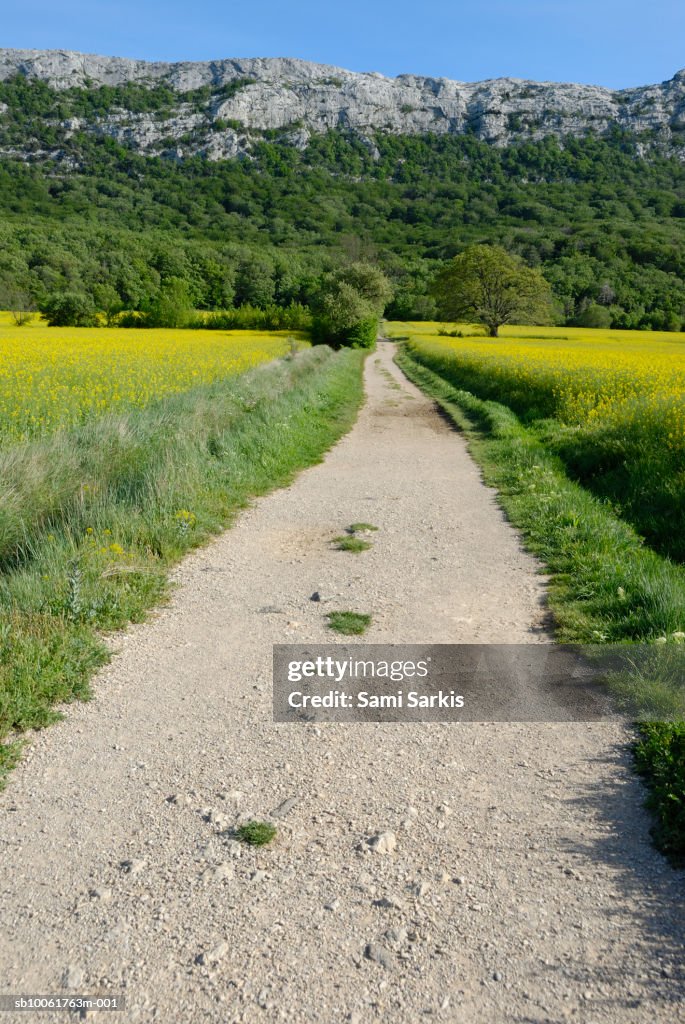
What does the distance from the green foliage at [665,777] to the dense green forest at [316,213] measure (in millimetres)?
61626

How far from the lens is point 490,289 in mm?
61844

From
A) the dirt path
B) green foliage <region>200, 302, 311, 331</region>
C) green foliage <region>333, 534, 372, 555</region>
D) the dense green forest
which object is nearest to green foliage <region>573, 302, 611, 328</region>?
the dense green forest

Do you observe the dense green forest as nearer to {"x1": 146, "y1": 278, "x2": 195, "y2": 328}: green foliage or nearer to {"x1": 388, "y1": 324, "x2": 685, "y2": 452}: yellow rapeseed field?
{"x1": 146, "y1": 278, "x2": 195, "y2": 328}: green foliage

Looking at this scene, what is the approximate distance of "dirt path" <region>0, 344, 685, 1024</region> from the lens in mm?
2396

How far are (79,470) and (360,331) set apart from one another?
42600mm

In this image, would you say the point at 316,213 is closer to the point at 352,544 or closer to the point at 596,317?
the point at 596,317

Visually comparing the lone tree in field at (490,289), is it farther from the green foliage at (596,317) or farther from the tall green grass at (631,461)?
the tall green grass at (631,461)

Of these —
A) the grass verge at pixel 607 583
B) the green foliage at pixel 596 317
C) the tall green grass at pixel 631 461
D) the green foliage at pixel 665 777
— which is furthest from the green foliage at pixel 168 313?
the green foliage at pixel 665 777

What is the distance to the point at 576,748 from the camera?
3775 millimetres

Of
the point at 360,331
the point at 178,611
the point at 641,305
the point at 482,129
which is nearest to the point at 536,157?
the point at 482,129

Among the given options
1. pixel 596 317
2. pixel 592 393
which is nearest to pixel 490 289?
pixel 596 317

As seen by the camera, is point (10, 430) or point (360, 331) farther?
point (360, 331)

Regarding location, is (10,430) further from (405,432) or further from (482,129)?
(482,129)

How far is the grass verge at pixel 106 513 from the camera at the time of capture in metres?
4.48
